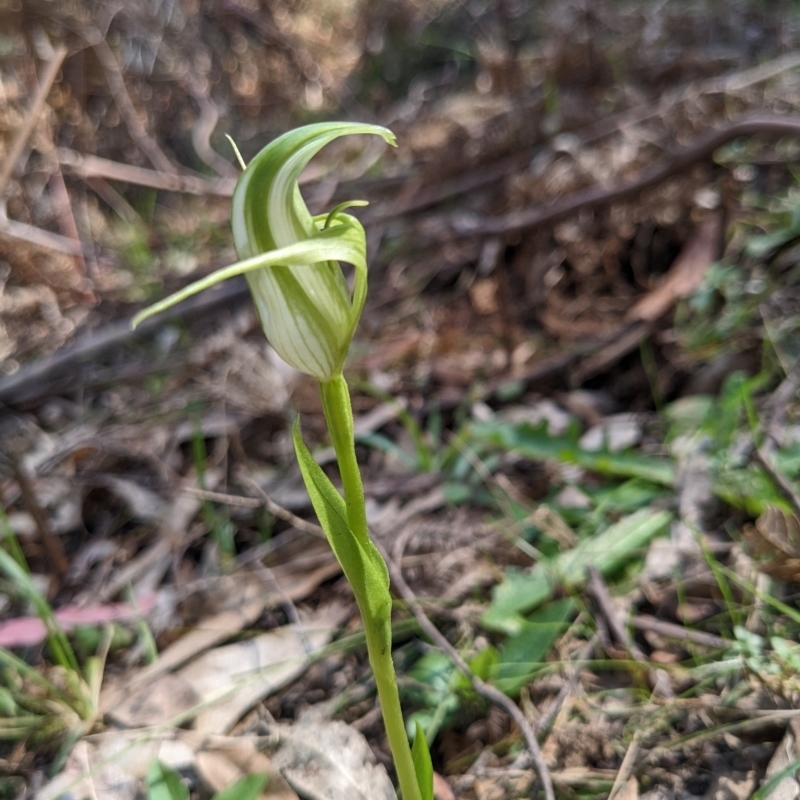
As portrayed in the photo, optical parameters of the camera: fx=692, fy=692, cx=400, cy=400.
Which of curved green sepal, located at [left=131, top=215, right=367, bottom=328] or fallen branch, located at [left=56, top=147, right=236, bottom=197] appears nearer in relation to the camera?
curved green sepal, located at [left=131, top=215, right=367, bottom=328]

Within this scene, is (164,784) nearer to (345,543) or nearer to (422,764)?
(422,764)

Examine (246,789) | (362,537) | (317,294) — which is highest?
(317,294)

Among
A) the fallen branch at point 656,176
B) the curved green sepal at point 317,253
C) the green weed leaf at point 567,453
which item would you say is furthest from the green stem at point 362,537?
the fallen branch at point 656,176

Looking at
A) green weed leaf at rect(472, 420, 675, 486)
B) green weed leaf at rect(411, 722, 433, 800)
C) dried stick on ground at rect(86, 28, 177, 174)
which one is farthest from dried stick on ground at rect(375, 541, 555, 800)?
dried stick on ground at rect(86, 28, 177, 174)

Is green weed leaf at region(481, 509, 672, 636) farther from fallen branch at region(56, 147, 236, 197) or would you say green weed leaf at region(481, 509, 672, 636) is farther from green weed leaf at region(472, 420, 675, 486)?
fallen branch at region(56, 147, 236, 197)

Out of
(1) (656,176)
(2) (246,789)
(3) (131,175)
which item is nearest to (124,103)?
(3) (131,175)

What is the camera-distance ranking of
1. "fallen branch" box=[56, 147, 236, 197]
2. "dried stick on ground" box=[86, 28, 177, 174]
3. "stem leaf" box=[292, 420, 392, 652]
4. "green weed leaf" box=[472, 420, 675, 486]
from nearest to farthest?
1. "stem leaf" box=[292, 420, 392, 652]
2. "green weed leaf" box=[472, 420, 675, 486]
3. "fallen branch" box=[56, 147, 236, 197]
4. "dried stick on ground" box=[86, 28, 177, 174]
